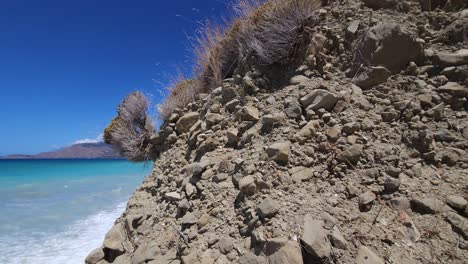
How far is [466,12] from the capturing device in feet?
11.5

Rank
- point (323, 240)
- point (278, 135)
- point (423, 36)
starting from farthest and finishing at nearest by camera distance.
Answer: point (423, 36) < point (278, 135) < point (323, 240)

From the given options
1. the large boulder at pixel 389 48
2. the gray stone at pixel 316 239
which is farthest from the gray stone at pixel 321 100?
the gray stone at pixel 316 239

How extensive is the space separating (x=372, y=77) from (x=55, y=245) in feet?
24.8

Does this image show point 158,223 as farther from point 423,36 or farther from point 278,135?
point 423,36

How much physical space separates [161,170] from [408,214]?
3.41 m

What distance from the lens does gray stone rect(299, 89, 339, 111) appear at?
3.38 m

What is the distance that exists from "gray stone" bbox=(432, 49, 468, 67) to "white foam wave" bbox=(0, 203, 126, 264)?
6.98 metres

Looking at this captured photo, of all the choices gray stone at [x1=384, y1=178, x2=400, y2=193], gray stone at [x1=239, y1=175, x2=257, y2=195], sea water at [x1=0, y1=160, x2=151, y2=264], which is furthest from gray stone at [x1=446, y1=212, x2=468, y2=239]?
sea water at [x1=0, y1=160, x2=151, y2=264]

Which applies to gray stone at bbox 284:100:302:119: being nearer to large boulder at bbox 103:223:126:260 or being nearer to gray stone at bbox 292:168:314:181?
gray stone at bbox 292:168:314:181

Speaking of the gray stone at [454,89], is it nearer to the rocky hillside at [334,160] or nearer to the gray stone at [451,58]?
the rocky hillside at [334,160]

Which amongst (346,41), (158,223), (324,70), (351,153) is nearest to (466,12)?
(346,41)

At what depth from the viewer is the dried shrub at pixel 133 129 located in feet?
19.5

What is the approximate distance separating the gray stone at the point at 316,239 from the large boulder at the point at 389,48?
2166 mm

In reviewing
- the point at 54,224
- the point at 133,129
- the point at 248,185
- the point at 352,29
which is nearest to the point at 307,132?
the point at 248,185
